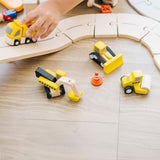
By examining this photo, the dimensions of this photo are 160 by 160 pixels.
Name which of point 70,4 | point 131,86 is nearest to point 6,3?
point 70,4

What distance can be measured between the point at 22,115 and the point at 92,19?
646 mm

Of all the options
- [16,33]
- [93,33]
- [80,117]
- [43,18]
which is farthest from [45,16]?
[80,117]

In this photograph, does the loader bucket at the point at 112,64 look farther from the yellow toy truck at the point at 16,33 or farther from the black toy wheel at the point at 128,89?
the yellow toy truck at the point at 16,33

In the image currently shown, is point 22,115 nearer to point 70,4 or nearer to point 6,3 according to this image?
point 70,4

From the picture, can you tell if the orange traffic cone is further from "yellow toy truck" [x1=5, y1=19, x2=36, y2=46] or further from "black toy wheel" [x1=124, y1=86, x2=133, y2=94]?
"yellow toy truck" [x1=5, y1=19, x2=36, y2=46]

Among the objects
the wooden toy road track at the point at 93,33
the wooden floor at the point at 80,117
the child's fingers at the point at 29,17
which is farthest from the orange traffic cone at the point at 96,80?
the child's fingers at the point at 29,17

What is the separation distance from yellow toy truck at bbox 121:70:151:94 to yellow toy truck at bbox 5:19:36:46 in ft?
1.60

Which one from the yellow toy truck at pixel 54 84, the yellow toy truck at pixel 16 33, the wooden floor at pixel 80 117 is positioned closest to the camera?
the wooden floor at pixel 80 117

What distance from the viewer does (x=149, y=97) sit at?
89cm

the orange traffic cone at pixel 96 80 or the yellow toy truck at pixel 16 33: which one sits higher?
the yellow toy truck at pixel 16 33

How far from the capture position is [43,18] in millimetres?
953

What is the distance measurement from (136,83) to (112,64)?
0.47 feet

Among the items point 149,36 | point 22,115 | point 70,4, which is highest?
point 70,4

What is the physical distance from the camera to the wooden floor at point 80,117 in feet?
2.51
